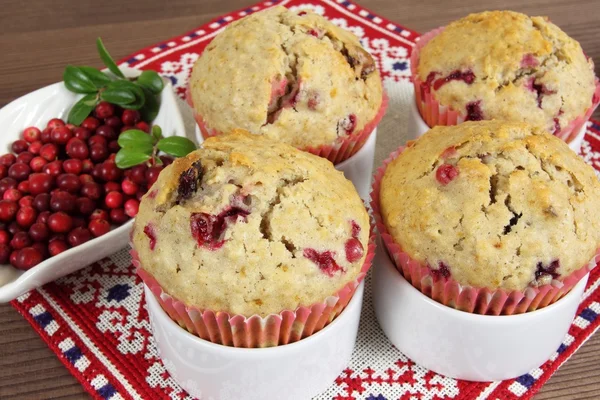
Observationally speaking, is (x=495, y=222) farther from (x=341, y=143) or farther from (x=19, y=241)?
(x=19, y=241)

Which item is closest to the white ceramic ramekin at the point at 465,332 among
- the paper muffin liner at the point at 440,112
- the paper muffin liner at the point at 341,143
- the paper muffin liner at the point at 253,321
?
the paper muffin liner at the point at 253,321

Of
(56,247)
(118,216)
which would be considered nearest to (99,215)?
(118,216)

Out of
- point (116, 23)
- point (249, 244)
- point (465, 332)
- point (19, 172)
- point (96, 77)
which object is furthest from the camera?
point (116, 23)

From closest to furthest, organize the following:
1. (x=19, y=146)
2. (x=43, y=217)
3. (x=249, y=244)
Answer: (x=249, y=244), (x=43, y=217), (x=19, y=146)

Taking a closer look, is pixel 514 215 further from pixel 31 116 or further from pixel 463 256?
pixel 31 116

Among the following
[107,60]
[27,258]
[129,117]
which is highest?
[107,60]

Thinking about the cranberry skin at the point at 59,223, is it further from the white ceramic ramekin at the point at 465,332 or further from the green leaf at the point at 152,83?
the white ceramic ramekin at the point at 465,332

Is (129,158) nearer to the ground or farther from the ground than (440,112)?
nearer to the ground

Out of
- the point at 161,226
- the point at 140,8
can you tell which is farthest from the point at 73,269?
the point at 140,8
